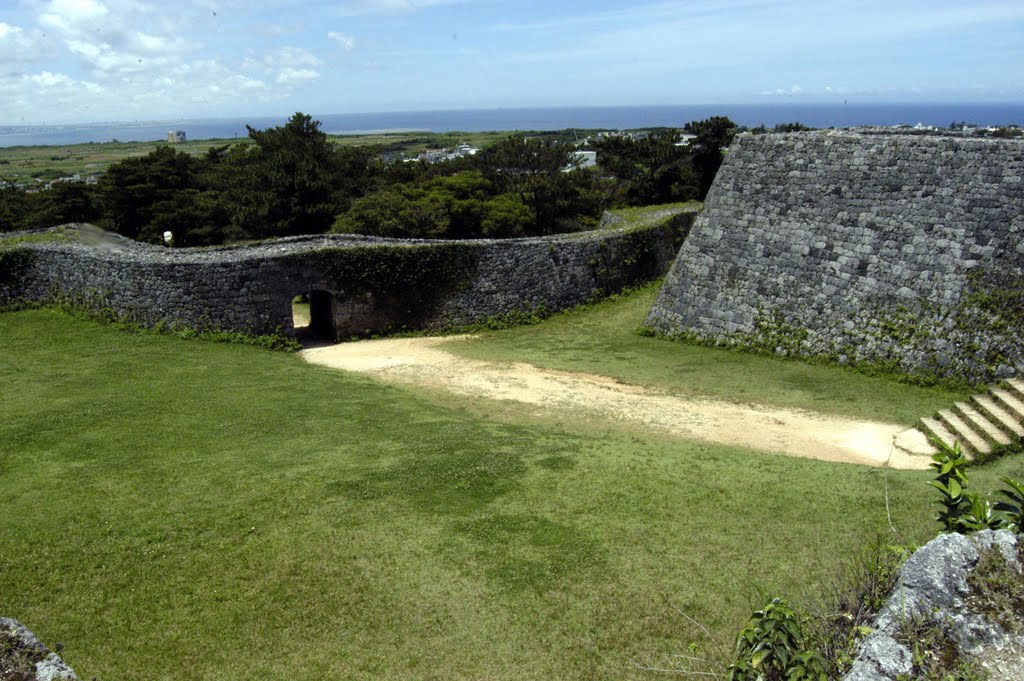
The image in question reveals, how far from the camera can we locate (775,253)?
16.4m

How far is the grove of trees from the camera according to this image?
32.1 metres

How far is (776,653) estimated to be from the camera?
4605 millimetres

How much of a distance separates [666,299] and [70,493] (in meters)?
13.5

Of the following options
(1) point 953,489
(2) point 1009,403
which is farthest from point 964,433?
(1) point 953,489

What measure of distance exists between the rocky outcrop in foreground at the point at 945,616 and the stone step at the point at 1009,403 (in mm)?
7684

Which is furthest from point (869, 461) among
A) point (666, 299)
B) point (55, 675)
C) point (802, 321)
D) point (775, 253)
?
point (55, 675)

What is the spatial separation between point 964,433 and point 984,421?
506mm

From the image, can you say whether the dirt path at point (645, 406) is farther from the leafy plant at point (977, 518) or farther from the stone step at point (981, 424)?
the leafy plant at point (977, 518)

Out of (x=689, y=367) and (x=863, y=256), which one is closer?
(x=863, y=256)

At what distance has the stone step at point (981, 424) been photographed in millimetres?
10570

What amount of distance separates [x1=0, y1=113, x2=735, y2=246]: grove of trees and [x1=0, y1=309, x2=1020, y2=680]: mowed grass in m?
18.6

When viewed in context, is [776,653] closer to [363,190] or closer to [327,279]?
[327,279]

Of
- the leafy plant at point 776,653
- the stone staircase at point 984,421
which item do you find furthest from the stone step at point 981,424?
the leafy plant at point 776,653

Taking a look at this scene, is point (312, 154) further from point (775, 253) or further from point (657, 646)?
point (657, 646)
